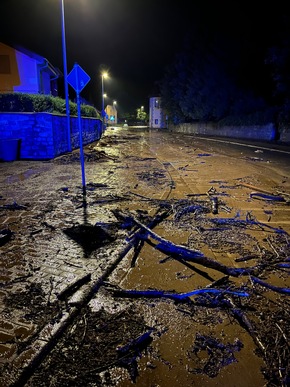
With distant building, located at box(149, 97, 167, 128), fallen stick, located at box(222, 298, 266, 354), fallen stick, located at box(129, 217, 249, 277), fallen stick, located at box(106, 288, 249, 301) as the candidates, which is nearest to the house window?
fallen stick, located at box(129, 217, 249, 277)

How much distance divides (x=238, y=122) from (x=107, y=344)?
34.5 meters

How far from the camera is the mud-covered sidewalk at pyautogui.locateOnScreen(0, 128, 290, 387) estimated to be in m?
2.07

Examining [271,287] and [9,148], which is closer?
[271,287]

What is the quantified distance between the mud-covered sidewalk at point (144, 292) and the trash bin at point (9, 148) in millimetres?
7345

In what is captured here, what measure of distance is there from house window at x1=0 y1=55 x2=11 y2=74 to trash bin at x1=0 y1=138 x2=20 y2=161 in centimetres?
1630

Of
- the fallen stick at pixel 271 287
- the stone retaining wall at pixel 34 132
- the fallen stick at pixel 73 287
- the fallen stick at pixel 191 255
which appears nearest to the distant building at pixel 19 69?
the stone retaining wall at pixel 34 132

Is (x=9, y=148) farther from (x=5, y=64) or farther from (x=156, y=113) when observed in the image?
(x=156, y=113)

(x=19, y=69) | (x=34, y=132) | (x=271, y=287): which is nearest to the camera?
(x=271, y=287)

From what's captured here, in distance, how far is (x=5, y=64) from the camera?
24.3m

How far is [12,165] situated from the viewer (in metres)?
11.6

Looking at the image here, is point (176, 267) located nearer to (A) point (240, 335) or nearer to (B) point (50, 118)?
(A) point (240, 335)

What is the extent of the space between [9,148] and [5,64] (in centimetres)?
1701

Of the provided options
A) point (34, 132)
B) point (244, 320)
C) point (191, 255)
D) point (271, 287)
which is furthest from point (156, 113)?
point (244, 320)

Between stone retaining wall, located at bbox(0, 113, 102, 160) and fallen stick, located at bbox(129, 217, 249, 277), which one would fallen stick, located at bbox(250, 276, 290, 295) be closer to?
fallen stick, located at bbox(129, 217, 249, 277)
